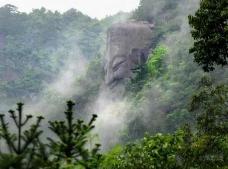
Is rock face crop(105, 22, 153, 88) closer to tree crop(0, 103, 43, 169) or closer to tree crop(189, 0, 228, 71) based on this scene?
tree crop(189, 0, 228, 71)

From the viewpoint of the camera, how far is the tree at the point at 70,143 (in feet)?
24.3

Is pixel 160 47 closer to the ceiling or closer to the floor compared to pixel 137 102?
closer to the ceiling

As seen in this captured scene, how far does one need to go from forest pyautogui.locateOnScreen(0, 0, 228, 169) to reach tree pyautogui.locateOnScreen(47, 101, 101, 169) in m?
0.01

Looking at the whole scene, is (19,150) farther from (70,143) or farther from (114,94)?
(114,94)

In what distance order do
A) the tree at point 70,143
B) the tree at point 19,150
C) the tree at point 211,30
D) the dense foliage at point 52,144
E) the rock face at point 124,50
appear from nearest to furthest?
1. the tree at point 19,150
2. the dense foliage at point 52,144
3. the tree at point 70,143
4. the tree at point 211,30
5. the rock face at point 124,50

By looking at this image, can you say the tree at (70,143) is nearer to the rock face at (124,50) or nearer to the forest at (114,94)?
the forest at (114,94)

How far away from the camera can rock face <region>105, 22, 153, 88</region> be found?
9019 centimetres

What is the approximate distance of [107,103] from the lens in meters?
92.0

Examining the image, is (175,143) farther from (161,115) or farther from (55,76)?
(55,76)

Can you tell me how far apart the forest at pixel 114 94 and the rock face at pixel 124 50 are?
128 cm

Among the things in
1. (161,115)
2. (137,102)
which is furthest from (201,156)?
(137,102)

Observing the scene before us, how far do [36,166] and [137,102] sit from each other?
7334cm

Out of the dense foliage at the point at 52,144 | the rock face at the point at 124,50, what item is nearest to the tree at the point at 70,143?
the dense foliage at the point at 52,144

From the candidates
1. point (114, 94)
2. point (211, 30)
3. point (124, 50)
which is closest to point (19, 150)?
point (211, 30)
